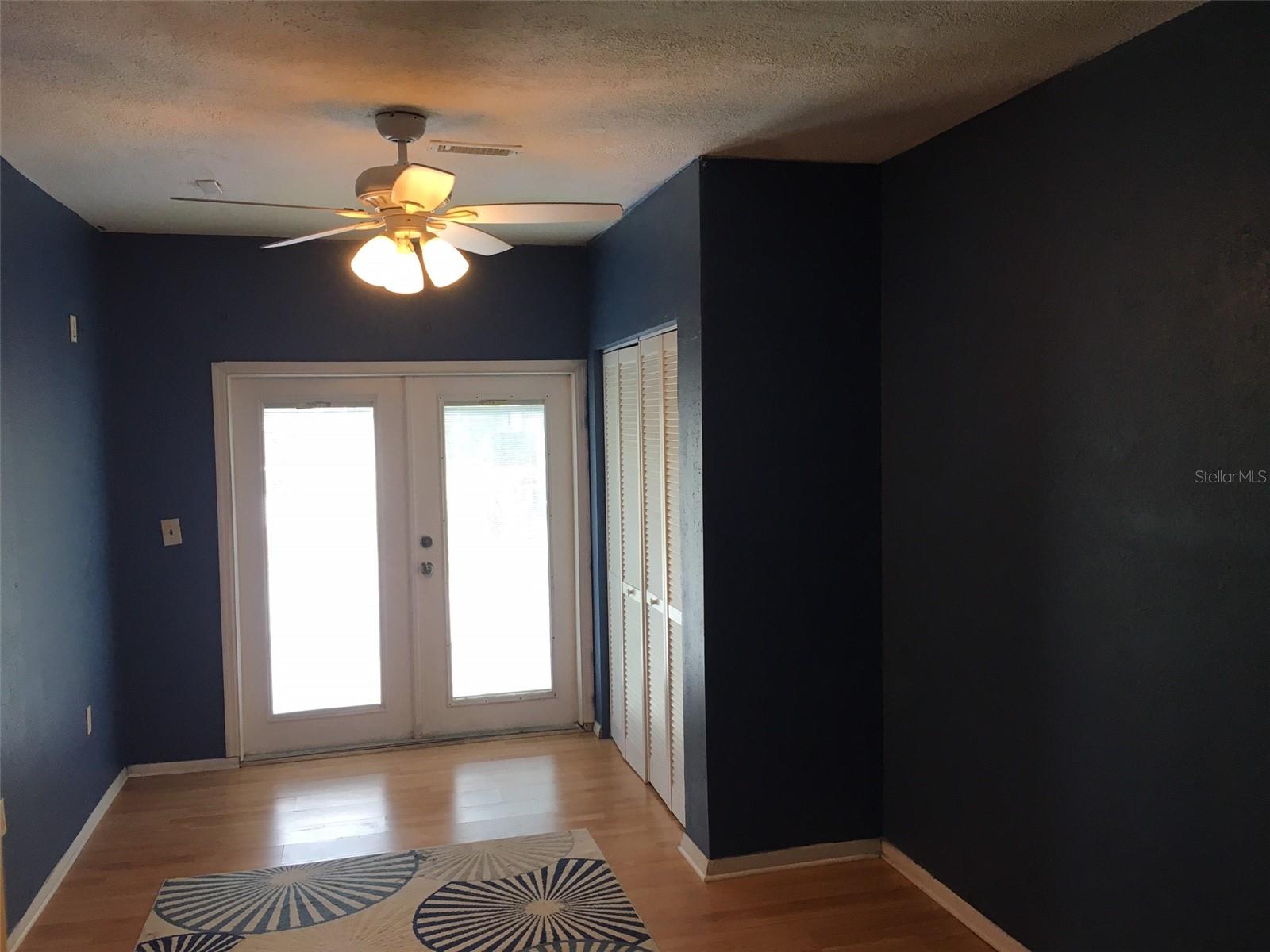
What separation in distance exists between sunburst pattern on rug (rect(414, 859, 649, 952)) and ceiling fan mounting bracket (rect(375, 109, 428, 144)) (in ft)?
7.90

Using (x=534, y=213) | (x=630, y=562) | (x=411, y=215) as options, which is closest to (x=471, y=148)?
(x=534, y=213)

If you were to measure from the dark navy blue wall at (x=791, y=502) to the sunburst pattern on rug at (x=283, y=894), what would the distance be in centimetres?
120

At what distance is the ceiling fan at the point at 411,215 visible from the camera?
2.62 meters

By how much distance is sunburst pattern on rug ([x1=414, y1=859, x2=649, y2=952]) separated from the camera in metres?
3.21

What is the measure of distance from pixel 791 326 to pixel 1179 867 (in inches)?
78.6

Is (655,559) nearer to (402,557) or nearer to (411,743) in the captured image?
(402,557)

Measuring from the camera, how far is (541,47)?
240 centimetres

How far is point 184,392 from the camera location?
4.77 metres

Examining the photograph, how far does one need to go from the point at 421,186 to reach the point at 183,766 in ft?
11.2

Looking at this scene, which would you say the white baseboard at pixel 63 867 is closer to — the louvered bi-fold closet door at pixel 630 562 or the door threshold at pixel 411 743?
the door threshold at pixel 411 743

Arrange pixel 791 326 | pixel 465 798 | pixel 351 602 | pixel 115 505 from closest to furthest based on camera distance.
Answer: pixel 791 326
pixel 465 798
pixel 115 505
pixel 351 602

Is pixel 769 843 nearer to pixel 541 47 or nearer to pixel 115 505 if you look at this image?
pixel 541 47

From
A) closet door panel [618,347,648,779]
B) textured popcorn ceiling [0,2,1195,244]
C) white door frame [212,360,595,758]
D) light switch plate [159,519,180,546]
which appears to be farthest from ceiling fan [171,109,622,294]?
light switch plate [159,519,180,546]

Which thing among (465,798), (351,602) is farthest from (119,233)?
(465,798)
